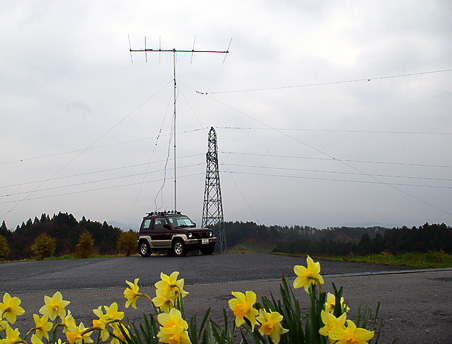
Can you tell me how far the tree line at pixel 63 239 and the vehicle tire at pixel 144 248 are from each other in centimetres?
385

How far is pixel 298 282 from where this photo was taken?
1.31 meters

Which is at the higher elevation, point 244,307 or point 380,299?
point 244,307

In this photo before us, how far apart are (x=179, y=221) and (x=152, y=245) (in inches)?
59.6

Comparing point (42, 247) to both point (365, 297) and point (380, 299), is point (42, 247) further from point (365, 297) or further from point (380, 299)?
point (380, 299)

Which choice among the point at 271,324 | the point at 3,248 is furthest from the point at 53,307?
the point at 3,248

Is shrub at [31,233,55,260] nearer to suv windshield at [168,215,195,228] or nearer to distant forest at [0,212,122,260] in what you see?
suv windshield at [168,215,195,228]

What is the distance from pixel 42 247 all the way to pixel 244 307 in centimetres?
2362

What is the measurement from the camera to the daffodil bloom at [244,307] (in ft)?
3.84

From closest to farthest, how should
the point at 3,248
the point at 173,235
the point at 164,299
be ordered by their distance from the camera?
the point at 164,299
the point at 173,235
the point at 3,248

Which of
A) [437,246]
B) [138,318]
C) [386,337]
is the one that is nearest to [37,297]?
[138,318]

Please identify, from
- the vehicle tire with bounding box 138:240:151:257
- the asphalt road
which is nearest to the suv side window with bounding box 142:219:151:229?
the vehicle tire with bounding box 138:240:151:257

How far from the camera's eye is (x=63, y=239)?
4941 cm

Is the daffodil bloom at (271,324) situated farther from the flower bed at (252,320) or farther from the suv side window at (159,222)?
the suv side window at (159,222)

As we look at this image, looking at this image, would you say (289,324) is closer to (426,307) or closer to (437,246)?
(426,307)
